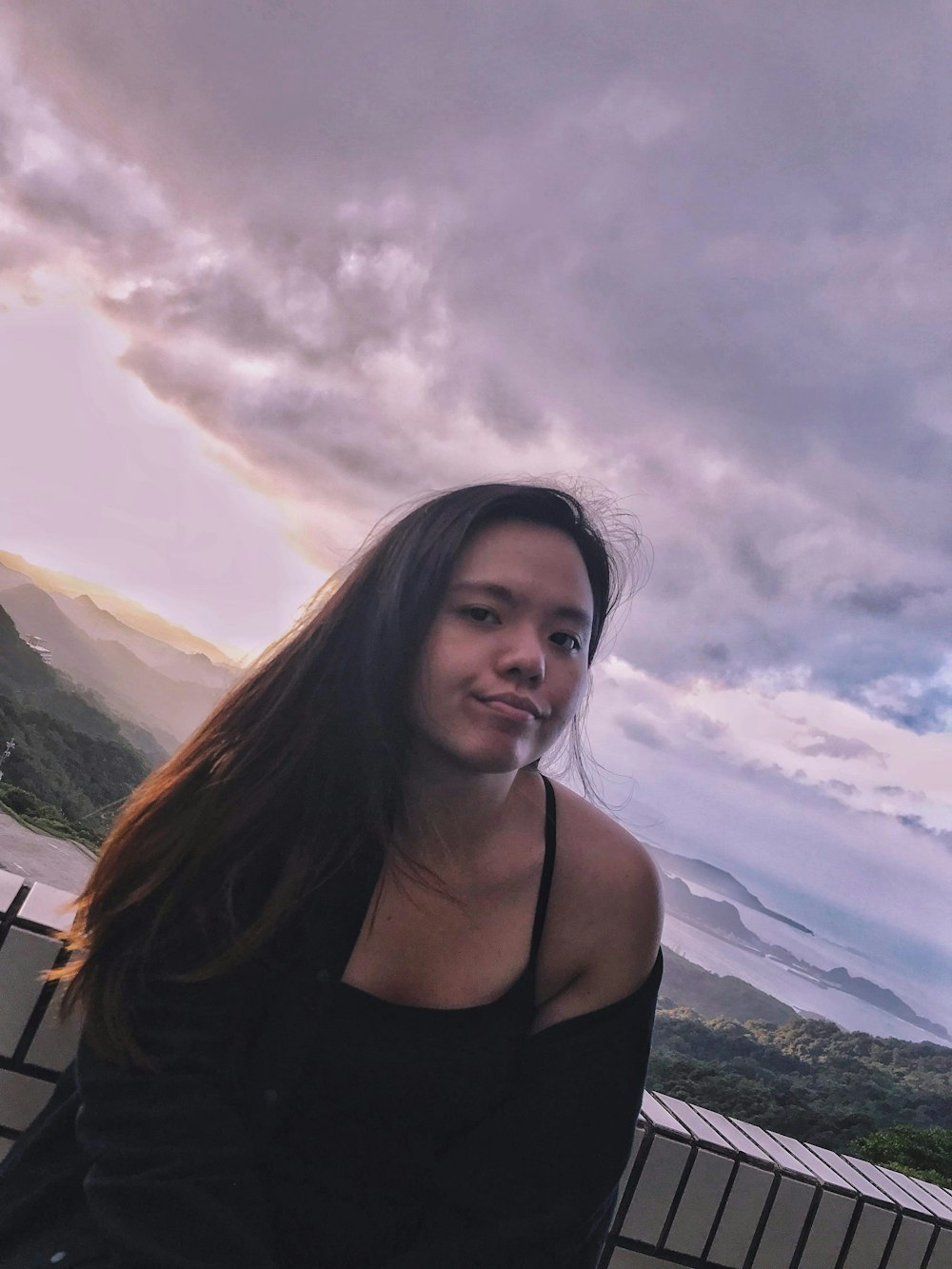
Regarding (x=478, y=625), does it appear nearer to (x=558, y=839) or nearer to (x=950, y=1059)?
(x=558, y=839)

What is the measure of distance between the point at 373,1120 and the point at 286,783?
377 mm

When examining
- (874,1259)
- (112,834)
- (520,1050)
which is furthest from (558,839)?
(874,1259)

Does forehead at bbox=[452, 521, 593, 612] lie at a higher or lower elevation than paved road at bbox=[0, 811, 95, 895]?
higher

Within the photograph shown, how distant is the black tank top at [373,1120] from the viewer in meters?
0.90

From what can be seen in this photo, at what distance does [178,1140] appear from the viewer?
819 mm

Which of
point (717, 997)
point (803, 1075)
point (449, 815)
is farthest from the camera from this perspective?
point (717, 997)

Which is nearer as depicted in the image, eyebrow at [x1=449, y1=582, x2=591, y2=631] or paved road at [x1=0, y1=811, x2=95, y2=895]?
eyebrow at [x1=449, y1=582, x2=591, y2=631]

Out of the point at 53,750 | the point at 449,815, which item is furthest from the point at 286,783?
the point at 53,750

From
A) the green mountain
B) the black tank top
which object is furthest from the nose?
the green mountain

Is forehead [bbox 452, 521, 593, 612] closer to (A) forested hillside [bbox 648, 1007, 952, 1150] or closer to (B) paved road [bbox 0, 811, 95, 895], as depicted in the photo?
(B) paved road [bbox 0, 811, 95, 895]

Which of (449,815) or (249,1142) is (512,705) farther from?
(249,1142)

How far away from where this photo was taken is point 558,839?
43.7 inches

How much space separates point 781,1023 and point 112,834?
3.82 meters

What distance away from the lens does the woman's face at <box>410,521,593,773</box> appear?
910mm
